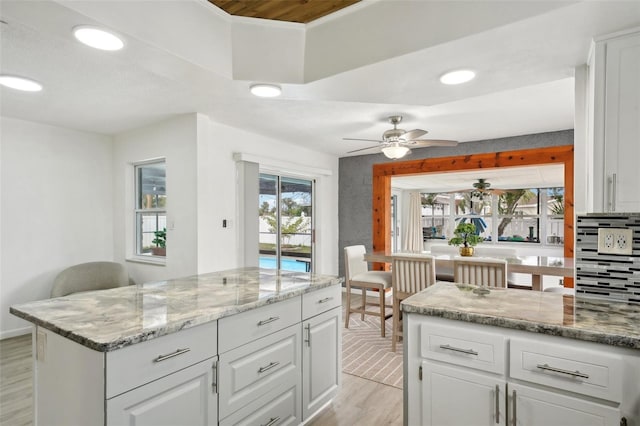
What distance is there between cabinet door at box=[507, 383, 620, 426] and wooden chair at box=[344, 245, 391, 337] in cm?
231

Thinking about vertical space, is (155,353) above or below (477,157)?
below

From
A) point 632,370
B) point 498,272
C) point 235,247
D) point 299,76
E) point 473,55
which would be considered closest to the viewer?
point 632,370

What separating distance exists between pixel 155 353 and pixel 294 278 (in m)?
1.15

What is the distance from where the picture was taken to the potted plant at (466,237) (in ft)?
12.8

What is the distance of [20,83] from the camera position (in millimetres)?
2584

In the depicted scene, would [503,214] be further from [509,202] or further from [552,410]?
[552,410]

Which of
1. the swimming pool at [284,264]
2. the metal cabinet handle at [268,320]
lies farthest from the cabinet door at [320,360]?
the swimming pool at [284,264]

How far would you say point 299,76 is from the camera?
2080 mm

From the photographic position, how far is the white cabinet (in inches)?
50.1

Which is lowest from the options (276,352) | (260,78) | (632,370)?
(276,352)

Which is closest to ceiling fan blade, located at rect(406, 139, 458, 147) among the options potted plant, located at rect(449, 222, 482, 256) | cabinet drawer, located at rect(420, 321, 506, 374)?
potted plant, located at rect(449, 222, 482, 256)

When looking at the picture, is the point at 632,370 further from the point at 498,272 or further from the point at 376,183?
the point at 376,183

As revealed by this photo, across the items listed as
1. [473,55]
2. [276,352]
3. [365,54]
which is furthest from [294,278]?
[473,55]

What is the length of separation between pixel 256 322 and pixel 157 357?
53 centimetres
